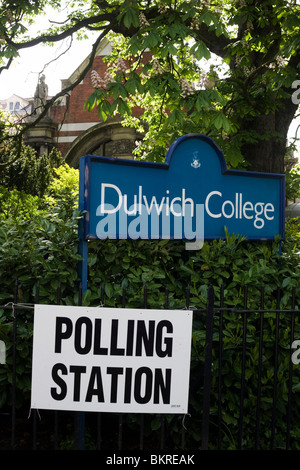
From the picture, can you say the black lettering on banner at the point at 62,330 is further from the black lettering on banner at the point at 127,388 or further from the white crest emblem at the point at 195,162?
the white crest emblem at the point at 195,162

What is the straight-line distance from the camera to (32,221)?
471 cm

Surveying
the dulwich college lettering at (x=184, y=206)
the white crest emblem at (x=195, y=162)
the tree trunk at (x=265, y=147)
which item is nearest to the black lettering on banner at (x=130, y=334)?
the dulwich college lettering at (x=184, y=206)

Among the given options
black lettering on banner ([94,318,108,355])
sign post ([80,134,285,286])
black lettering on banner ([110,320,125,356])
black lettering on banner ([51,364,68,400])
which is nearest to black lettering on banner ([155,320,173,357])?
black lettering on banner ([110,320,125,356])

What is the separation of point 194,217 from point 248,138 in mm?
4140

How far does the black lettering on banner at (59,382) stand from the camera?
3402 millimetres

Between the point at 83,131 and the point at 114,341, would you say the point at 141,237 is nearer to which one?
the point at 114,341

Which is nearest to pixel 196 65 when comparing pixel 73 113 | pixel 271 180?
pixel 271 180

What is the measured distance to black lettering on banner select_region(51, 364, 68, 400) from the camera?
11.2 feet

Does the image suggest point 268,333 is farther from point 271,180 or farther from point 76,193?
point 76,193

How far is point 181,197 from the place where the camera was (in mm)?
4473

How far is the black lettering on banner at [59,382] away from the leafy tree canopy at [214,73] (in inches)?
150

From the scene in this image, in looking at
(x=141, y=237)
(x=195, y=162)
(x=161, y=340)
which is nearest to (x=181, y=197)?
(x=195, y=162)

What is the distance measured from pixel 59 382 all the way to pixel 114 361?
15.4 inches

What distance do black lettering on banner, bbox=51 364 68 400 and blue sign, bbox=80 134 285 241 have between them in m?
1.09
